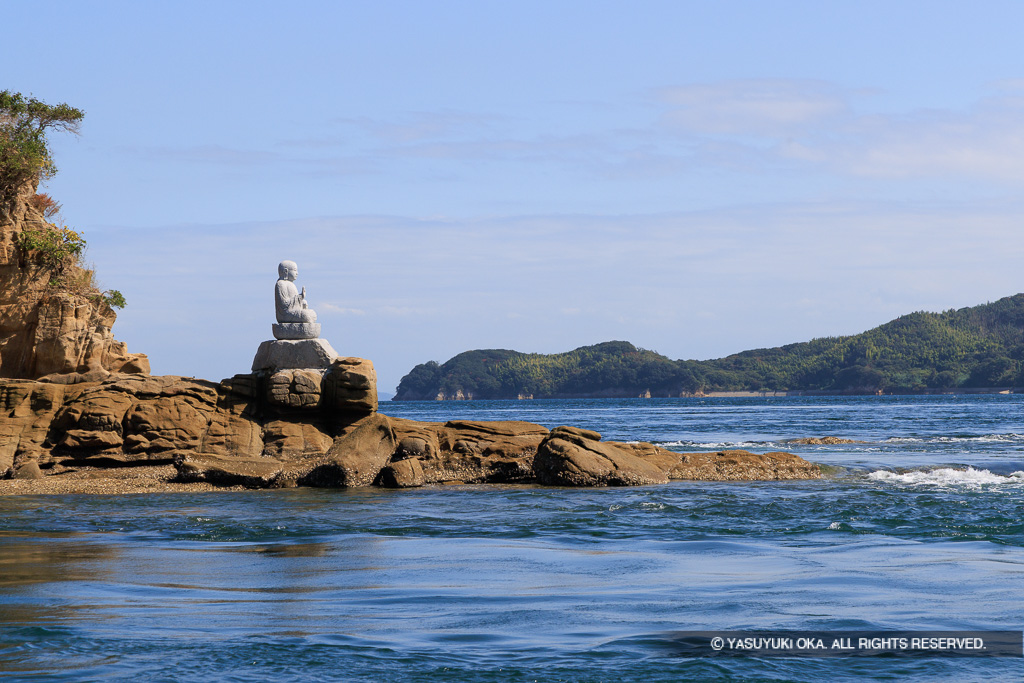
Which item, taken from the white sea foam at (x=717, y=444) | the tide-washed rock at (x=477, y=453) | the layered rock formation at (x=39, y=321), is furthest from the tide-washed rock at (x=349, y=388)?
the white sea foam at (x=717, y=444)

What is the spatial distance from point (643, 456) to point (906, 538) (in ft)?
33.2

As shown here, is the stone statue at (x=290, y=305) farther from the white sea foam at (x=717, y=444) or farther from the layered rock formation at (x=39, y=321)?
the white sea foam at (x=717, y=444)

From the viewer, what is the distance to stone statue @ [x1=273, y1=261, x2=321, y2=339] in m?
23.2

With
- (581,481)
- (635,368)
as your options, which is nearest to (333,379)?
(581,481)

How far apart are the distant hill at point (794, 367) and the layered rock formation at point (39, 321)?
460 feet

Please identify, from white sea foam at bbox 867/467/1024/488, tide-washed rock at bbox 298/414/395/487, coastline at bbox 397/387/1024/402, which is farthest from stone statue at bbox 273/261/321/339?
coastline at bbox 397/387/1024/402

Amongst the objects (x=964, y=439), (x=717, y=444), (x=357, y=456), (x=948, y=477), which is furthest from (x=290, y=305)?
(x=964, y=439)

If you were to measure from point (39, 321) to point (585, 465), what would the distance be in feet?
46.9

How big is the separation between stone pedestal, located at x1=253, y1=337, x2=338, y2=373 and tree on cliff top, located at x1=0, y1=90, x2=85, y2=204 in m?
8.48

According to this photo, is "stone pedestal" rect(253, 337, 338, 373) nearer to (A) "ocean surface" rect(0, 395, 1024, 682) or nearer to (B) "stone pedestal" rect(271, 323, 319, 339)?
(B) "stone pedestal" rect(271, 323, 319, 339)

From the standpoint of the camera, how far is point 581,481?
21141 millimetres

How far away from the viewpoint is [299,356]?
2295 centimetres

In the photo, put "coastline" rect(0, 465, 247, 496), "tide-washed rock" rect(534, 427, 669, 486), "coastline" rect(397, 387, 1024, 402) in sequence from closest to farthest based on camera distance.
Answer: "coastline" rect(0, 465, 247, 496), "tide-washed rock" rect(534, 427, 669, 486), "coastline" rect(397, 387, 1024, 402)

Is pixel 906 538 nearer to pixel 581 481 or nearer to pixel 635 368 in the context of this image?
pixel 581 481
